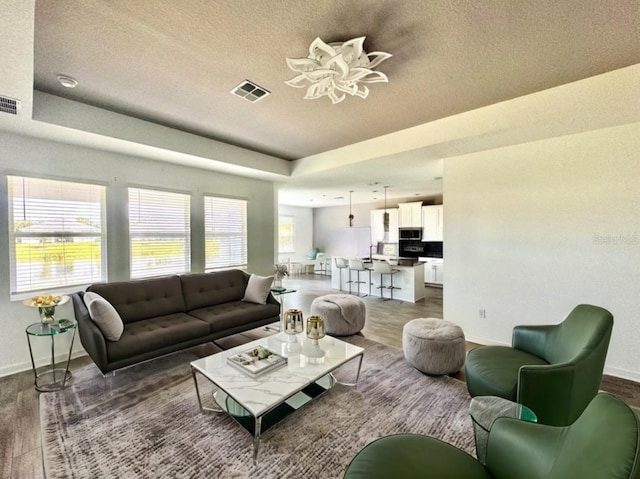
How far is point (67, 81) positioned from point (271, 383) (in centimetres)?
310

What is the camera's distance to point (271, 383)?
196 cm

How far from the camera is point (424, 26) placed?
5.88ft

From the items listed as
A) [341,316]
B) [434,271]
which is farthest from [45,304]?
[434,271]

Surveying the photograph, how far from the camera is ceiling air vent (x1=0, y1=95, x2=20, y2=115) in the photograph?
2209 mm

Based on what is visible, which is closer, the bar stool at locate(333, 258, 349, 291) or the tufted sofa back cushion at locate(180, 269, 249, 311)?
the tufted sofa back cushion at locate(180, 269, 249, 311)

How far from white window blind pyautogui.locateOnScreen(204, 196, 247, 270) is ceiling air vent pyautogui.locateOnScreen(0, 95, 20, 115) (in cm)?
240

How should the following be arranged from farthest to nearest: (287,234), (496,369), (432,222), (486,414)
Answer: (287,234)
(432,222)
(496,369)
(486,414)

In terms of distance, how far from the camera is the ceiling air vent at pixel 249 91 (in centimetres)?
250

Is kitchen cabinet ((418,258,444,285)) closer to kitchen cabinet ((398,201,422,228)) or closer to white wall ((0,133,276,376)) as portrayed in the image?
kitchen cabinet ((398,201,422,228))

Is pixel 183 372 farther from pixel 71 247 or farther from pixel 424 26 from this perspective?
pixel 424 26

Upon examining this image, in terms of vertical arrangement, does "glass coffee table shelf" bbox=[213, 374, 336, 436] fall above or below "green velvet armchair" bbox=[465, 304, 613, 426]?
below

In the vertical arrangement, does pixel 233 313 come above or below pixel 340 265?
below

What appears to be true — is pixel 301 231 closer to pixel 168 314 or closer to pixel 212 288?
pixel 212 288

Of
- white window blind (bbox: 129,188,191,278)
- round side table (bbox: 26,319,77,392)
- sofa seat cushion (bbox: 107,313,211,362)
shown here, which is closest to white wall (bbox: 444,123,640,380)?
sofa seat cushion (bbox: 107,313,211,362)
